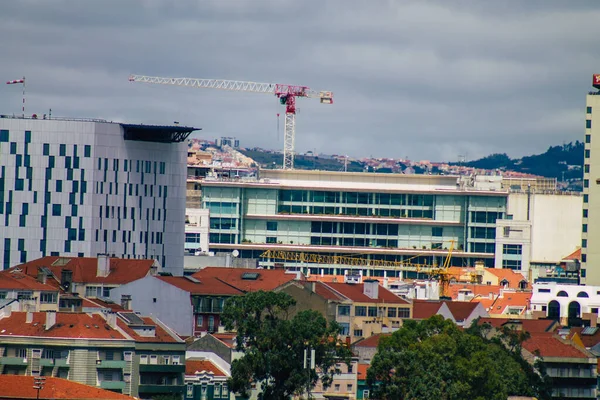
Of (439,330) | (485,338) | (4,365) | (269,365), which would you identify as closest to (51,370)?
(4,365)

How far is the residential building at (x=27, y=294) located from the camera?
17138 centimetres

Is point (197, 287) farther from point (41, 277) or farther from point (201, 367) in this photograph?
point (201, 367)

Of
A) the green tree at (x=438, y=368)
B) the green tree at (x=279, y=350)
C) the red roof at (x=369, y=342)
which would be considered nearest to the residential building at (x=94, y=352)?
the green tree at (x=279, y=350)

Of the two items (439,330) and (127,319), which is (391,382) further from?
(127,319)

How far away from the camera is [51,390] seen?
140m

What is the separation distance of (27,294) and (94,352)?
25759mm

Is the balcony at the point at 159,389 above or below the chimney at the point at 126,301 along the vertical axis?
below

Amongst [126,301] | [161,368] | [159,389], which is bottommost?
[159,389]

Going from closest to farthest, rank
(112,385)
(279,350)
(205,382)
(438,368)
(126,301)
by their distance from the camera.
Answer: (438,368), (112,385), (279,350), (205,382), (126,301)

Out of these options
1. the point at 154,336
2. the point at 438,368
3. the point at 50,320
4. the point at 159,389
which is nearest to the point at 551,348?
the point at 438,368

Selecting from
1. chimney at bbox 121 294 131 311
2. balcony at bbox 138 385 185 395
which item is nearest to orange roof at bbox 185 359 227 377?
balcony at bbox 138 385 185 395

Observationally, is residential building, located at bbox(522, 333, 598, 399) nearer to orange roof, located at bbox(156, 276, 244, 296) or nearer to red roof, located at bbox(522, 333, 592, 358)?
red roof, located at bbox(522, 333, 592, 358)

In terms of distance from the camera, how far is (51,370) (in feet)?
499

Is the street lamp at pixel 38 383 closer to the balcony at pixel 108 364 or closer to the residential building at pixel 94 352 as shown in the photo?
the residential building at pixel 94 352
